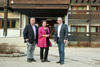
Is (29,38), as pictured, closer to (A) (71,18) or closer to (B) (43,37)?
(B) (43,37)

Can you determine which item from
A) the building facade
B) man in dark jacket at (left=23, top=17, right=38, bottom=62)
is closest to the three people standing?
man in dark jacket at (left=23, top=17, right=38, bottom=62)

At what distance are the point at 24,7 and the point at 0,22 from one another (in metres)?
7.13

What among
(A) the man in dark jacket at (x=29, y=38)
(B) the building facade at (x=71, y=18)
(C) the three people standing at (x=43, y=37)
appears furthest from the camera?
(B) the building facade at (x=71, y=18)

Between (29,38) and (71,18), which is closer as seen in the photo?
(29,38)

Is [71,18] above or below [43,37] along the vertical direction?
above

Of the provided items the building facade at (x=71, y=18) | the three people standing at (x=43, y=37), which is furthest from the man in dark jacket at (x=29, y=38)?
the building facade at (x=71, y=18)

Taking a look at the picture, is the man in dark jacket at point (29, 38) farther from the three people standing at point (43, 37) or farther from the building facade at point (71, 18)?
the building facade at point (71, 18)

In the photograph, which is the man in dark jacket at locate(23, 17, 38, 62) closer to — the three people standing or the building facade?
the three people standing

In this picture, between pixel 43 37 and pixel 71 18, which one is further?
pixel 71 18

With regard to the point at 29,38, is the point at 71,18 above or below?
above

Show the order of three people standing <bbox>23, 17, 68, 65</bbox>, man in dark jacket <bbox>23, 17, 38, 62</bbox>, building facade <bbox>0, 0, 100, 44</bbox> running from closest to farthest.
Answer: three people standing <bbox>23, 17, 68, 65</bbox> → man in dark jacket <bbox>23, 17, 38, 62</bbox> → building facade <bbox>0, 0, 100, 44</bbox>

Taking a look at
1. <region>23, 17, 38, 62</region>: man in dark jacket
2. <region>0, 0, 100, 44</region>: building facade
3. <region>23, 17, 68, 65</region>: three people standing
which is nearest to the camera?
<region>23, 17, 68, 65</region>: three people standing

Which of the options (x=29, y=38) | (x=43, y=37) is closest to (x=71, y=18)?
(x=43, y=37)

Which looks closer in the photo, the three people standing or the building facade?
the three people standing
